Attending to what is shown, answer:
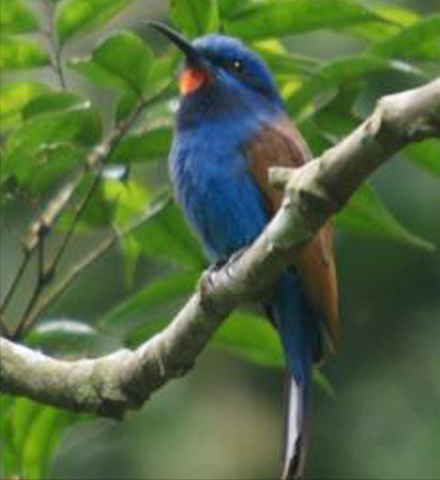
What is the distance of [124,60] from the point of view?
11.6ft

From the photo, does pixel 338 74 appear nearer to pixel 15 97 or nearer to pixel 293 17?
pixel 293 17

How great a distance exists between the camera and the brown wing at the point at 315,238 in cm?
359

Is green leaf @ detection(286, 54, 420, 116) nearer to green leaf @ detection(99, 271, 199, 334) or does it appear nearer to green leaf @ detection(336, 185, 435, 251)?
green leaf @ detection(336, 185, 435, 251)

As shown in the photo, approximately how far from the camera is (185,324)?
308 cm

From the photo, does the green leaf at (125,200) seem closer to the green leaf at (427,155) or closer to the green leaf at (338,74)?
the green leaf at (338,74)

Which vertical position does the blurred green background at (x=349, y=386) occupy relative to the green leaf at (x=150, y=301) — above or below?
below

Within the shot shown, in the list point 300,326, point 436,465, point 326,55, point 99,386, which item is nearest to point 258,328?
point 300,326

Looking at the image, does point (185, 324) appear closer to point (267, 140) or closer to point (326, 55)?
point (267, 140)

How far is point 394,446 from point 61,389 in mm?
2760

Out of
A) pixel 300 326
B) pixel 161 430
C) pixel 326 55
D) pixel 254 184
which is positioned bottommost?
pixel 161 430

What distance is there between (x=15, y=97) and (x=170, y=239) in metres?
0.43

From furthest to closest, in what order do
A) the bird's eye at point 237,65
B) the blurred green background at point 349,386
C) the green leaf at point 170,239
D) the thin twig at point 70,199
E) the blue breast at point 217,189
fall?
the blurred green background at point 349,386 → the bird's eye at point 237,65 → the blue breast at point 217,189 → the green leaf at point 170,239 → the thin twig at point 70,199

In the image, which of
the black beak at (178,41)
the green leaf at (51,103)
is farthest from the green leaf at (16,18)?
the black beak at (178,41)

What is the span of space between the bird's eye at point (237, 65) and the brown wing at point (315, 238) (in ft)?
0.84
